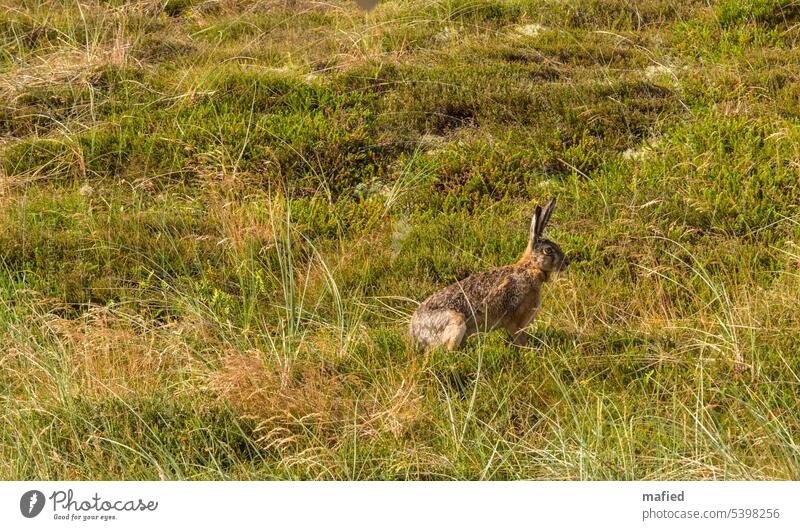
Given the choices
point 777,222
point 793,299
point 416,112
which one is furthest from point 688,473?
point 416,112

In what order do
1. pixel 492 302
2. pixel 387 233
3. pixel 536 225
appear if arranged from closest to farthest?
1. pixel 492 302
2. pixel 536 225
3. pixel 387 233

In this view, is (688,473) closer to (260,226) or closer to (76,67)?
(260,226)

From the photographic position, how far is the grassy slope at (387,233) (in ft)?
19.1

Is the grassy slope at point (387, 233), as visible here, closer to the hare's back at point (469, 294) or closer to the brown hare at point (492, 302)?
the brown hare at point (492, 302)

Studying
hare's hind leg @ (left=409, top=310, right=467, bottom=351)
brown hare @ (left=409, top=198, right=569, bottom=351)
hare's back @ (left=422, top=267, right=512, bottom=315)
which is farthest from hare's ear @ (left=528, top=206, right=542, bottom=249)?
hare's hind leg @ (left=409, top=310, right=467, bottom=351)

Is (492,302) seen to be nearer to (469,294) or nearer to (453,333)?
(469,294)

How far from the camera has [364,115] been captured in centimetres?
1081

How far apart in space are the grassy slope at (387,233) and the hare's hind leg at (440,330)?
151 millimetres
